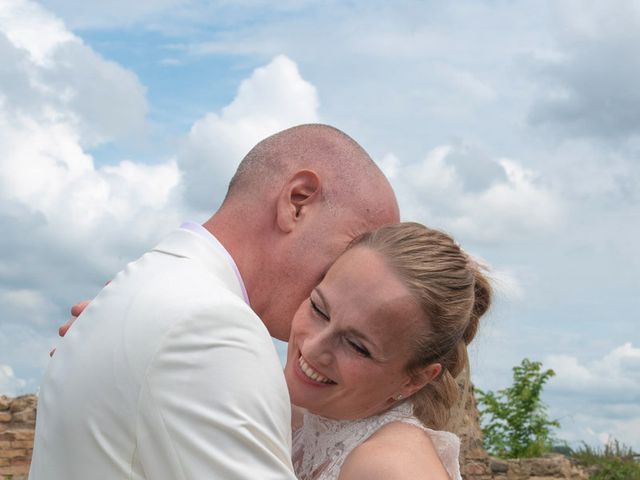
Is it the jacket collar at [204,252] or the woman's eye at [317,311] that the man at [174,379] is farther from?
the woman's eye at [317,311]

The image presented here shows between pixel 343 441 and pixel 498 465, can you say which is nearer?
pixel 343 441

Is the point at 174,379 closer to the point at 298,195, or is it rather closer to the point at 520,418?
the point at 298,195

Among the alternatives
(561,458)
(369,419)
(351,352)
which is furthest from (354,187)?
(561,458)

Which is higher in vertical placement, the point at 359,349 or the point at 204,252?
the point at 204,252

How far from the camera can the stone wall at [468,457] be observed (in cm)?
1230

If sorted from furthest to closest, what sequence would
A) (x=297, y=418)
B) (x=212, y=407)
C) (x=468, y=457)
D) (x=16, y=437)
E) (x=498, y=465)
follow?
(x=498, y=465)
(x=468, y=457)
(x=16, y=437)
(x=297, y=418)
(x=212, y=407)

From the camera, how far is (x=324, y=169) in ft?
9.62

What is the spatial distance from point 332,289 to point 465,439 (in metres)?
10.8

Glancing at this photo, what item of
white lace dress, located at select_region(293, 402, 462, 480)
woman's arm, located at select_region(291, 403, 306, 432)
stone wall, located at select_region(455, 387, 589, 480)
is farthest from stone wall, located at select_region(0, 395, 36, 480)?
white lace dress, located at select_region(293, 402, 462, 480)

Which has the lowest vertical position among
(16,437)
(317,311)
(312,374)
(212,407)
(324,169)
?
(212,407)

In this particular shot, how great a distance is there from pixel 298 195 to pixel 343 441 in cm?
81

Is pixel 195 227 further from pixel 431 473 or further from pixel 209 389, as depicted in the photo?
pixel 431 473

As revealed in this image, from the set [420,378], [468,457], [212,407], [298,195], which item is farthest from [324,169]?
[468,457]

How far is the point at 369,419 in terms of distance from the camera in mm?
3062
